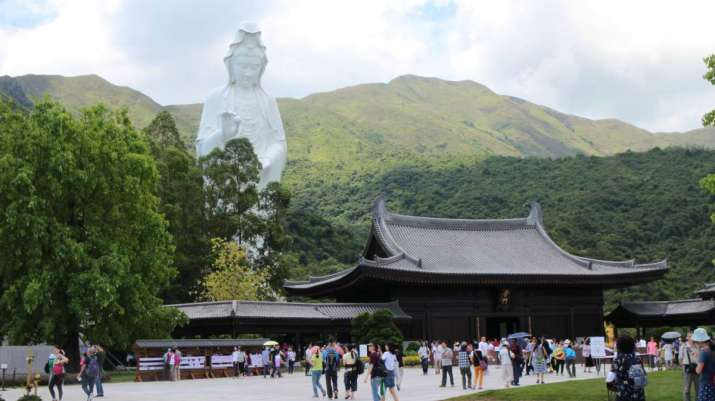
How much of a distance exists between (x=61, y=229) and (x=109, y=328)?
349cm

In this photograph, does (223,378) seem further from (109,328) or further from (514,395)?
(514,395)

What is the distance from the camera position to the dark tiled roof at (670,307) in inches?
1577

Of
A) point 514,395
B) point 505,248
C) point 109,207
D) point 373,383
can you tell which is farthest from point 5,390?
point 505,248

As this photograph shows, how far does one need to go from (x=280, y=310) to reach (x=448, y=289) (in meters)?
7.97

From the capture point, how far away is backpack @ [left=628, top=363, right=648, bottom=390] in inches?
377

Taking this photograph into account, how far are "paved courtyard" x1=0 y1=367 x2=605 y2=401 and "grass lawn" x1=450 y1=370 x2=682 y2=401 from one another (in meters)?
1.07

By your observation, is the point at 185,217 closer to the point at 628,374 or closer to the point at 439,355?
the point at 439,355

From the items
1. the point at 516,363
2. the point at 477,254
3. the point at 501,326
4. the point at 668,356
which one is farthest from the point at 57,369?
the point at 501,326

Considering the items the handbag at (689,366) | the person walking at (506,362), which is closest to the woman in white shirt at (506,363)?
the person walking at (506,362)

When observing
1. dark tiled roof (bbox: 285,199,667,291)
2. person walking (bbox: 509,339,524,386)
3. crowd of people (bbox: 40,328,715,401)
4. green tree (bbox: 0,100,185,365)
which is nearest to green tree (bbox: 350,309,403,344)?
crowd of people (bbox: 40,328,715,401)

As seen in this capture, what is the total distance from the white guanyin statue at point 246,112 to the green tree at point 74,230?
23.7m

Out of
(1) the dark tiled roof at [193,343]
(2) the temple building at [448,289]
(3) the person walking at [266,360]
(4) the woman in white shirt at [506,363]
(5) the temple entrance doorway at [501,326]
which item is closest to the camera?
(4) the woman in white shirt at [506,363]

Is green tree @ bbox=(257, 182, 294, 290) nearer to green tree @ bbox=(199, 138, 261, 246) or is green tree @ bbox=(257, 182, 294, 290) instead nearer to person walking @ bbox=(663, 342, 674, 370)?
green tree @ bbox=(199, 138, 261, 246)

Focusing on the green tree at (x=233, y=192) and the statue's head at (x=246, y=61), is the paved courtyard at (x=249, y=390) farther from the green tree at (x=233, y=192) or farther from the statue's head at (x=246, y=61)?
the statue's head at (x=246, y=61)
